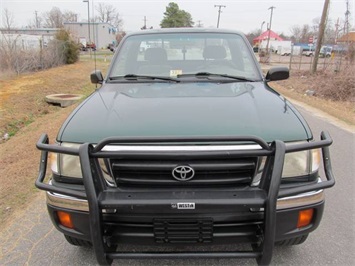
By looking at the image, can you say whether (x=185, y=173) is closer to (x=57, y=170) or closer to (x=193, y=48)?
(x=57, y=170)

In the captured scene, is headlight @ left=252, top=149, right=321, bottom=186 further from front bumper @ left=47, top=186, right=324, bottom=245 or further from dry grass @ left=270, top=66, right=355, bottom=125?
dry grass @ left=270, top=66, right=355, bottom=125

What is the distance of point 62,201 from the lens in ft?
7.03

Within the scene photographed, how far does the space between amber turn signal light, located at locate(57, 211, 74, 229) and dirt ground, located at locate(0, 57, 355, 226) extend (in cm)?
142

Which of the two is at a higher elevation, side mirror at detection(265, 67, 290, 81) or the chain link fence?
side mirror at detection(265, 67, 290, 81)

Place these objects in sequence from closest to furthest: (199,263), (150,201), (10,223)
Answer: (150,201)
(199,263)
(10,223)

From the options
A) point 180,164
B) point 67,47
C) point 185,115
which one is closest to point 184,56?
point 185,115

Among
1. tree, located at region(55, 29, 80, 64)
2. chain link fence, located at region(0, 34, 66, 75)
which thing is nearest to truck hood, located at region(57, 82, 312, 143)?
chain link fence, located at region(0, 34, 66, 75)

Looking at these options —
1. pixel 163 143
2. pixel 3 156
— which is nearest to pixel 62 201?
pixel 163 143

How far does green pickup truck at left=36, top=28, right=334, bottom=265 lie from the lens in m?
1.89

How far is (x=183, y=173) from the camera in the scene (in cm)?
195

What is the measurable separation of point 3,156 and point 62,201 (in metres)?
4.01

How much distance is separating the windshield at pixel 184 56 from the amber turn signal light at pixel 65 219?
163 centimetres

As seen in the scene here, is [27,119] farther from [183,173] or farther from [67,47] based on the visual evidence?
[67,47]

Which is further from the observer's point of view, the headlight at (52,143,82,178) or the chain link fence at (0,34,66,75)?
the chain link fence at (0,34,66,75)
